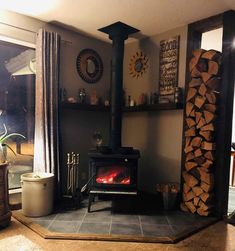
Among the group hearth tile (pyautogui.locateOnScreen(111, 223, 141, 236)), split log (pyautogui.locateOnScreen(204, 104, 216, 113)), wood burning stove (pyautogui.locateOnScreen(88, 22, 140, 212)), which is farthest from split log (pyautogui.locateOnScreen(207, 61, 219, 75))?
hearth tile (pyautogui.locateOnScreen(111, 223, 141, 236))

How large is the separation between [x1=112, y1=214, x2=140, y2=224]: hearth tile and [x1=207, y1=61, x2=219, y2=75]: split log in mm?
1714

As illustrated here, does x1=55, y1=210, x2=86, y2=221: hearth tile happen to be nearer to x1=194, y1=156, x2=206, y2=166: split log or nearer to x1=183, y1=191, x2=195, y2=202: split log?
x1=183, y1=191, x2=195, y2=202: split log

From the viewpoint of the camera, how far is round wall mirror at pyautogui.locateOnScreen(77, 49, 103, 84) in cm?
331

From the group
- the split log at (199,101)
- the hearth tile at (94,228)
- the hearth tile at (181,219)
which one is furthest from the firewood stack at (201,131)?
the hearth tile at (94,228)

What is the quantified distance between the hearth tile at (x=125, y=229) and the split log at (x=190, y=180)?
2.53 ft

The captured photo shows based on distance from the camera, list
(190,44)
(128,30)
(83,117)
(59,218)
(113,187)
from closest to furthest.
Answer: (59,218) → (113,187) → (190,44) → (128,30) → (83,117)

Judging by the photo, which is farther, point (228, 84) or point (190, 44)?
point (190, 44)

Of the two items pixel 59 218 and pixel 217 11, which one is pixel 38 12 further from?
pixel 59 218

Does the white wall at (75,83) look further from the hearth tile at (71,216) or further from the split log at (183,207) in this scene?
the split log at (183,207)

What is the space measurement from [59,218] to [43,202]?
0.24 m

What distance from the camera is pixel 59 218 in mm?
2439

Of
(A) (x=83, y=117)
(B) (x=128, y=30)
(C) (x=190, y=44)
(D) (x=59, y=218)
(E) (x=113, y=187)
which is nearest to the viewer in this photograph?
(D) (x=59, y=218)

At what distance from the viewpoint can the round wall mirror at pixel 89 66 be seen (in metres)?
3.31

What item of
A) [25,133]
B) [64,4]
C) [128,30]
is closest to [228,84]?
[128,30]
